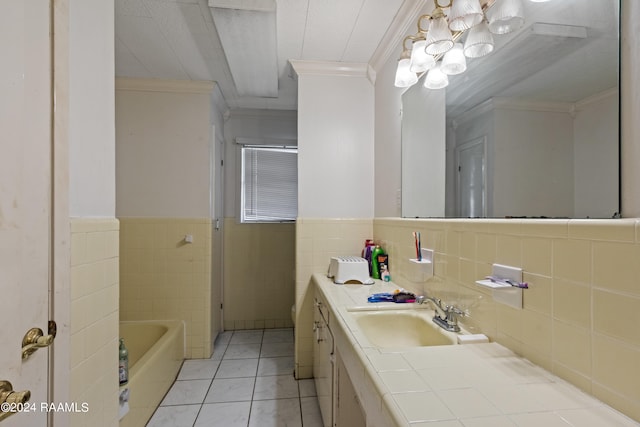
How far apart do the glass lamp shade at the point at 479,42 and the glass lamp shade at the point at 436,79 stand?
0.68 feet

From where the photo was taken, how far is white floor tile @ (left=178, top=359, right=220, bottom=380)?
232 cm

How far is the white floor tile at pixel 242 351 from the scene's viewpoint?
2.64 meters

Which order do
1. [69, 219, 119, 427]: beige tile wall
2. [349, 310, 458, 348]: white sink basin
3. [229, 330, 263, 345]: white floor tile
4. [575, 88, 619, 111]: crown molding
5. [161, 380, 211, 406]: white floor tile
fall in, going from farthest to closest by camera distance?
[229, 330, 263, 345]: white floor tile
[161, 380, 211, 406]: white floor tile
[349, 310, 458, 348]: white sink basin
[69, 219, 119, 427]: beige tile wall
[575, 88, 619, 111]: crown molding

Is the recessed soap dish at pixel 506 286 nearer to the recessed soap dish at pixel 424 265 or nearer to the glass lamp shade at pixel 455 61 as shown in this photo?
the recessed soap dish at pixel 424 265

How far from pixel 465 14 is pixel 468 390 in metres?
1.22

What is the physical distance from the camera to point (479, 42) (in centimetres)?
111

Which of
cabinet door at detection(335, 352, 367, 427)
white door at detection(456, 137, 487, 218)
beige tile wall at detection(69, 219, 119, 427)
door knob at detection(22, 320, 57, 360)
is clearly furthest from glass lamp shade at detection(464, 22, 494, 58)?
door knob at detection(22, 320, 57, 360)

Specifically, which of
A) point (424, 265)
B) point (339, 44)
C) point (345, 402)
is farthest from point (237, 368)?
point (339, 44)

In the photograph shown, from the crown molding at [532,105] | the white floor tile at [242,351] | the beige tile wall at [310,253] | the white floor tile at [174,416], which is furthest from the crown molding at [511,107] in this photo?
the white floor tile at [242,351]

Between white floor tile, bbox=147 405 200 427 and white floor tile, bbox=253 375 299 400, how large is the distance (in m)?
0.40

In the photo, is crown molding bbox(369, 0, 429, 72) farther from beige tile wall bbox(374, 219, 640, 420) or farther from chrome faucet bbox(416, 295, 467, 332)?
chrome faucet bbox(416, 295, 467, 332)

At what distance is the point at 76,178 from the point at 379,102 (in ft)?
6.40

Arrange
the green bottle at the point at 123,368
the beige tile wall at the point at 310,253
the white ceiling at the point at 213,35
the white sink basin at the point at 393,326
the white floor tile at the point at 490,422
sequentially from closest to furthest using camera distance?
the white floor tile at the point at 490,422 < the white sink basin at the point at 393,326 < the green bottle at the point at 123,368 < the white ceiling at the point at 213,35 < the beige tile wall at the point at 310,253

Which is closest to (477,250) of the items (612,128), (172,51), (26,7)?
(612,128)
